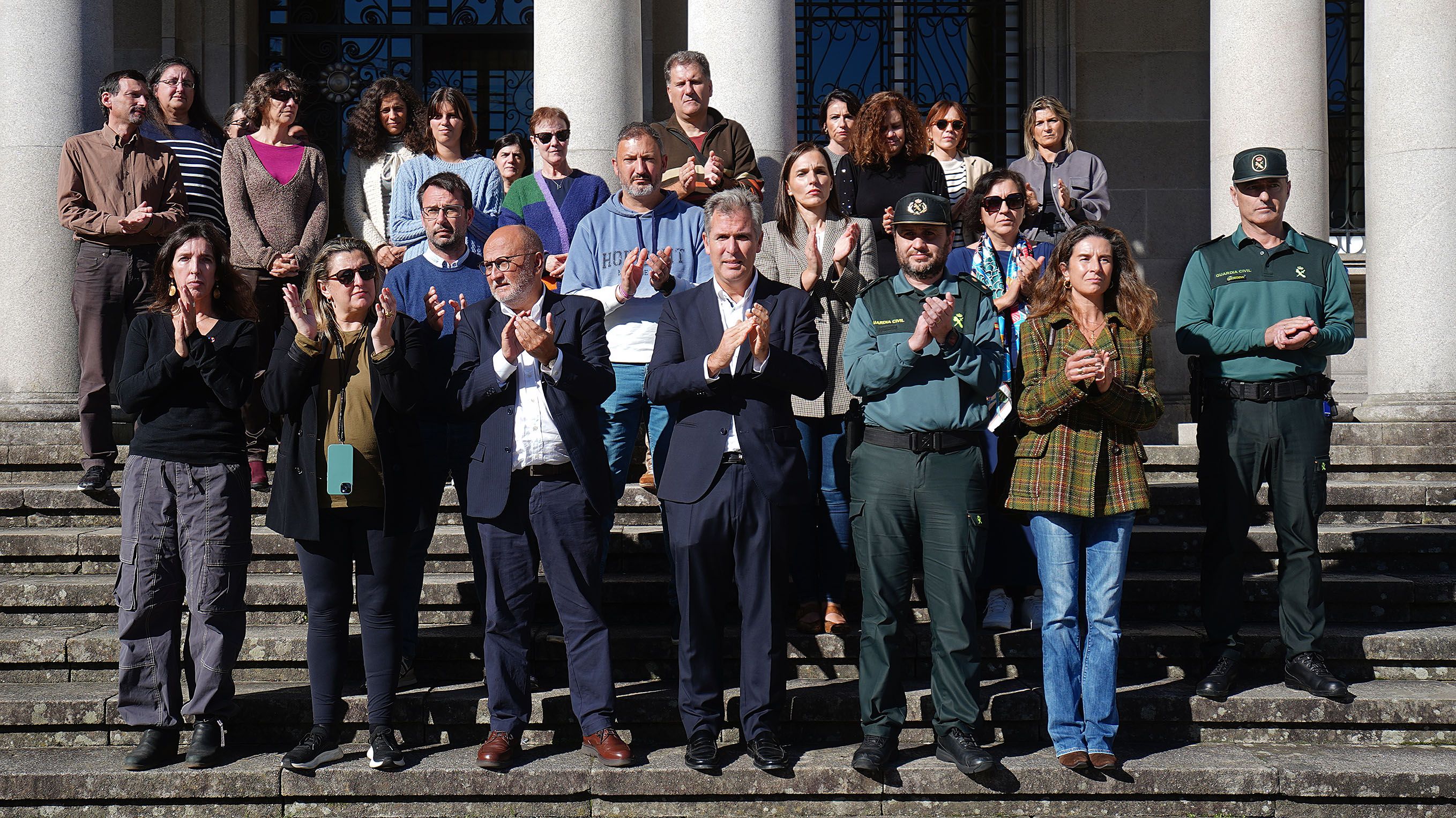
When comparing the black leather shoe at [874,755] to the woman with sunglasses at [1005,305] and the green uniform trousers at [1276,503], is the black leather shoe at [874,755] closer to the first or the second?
the woman with sunglasses at [1005,305]

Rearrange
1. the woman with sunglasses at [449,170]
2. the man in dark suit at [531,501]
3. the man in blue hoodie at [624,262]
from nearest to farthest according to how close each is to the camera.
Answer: the man in dark suit at [531,501] → the man in blue hoodie at [624,262] → the woman with sunglasses at [449,170]

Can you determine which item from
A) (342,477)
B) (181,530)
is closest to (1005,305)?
(342,477)

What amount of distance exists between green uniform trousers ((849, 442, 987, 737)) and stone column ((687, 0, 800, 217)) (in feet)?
10.5

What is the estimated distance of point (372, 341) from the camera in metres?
5.02

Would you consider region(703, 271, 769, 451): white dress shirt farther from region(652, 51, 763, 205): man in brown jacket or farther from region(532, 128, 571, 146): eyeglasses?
region(532, 128, 571, 146): eyeglasses

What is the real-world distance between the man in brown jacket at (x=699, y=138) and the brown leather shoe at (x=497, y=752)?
2924 mm

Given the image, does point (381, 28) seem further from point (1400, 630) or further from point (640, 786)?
point (1400, 630)

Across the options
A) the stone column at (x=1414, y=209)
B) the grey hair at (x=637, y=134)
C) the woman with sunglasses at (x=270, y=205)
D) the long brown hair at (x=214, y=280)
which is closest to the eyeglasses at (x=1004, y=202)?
the grey hair at (x=637, y=134)

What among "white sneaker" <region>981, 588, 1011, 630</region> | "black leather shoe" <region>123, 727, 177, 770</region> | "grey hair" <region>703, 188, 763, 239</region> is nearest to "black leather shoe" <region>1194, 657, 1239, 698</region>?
"white sneaker" <region>981, 588, 1011, 630</region>

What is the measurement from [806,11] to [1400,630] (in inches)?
296

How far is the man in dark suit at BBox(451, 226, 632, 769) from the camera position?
4969mm

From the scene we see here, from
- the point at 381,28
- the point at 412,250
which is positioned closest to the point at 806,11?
the point at 381,28

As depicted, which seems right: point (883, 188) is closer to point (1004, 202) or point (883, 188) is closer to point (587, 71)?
point (1004, 202)

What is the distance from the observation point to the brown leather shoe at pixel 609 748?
493cm
